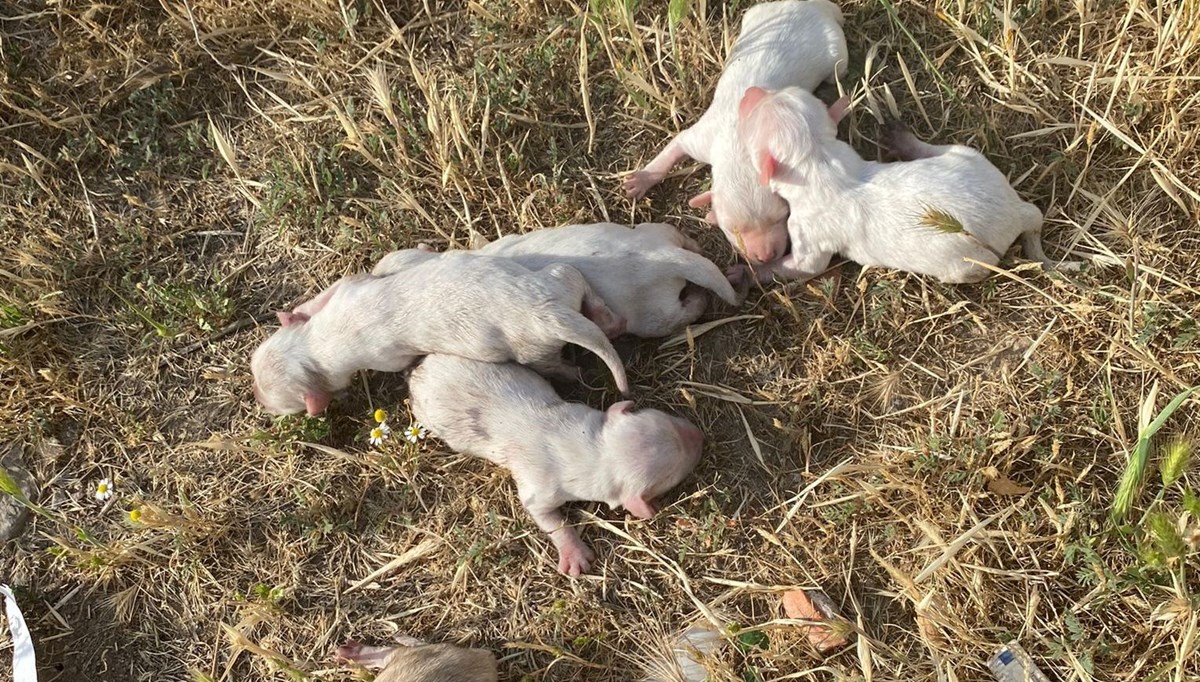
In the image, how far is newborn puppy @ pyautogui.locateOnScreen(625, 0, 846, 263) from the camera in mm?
4055

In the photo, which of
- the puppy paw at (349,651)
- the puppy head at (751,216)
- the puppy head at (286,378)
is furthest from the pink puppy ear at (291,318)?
the puppy head at (751,216)

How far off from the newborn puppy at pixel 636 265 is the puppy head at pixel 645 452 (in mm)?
472

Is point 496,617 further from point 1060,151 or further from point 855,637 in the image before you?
point 1060,151

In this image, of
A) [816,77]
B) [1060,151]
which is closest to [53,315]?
[816,77]

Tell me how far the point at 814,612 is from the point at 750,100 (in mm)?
2404

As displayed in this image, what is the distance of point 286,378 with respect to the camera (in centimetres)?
421

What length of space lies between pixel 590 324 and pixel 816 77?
71.6 inches

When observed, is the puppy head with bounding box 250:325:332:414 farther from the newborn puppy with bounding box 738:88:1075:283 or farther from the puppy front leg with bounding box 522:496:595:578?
the newborn puppy with bounding box 738:88:1075:283

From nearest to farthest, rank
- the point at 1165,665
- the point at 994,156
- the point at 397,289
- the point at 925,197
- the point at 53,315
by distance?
the point at 1165,665 < the point at 925,197 < the point at 397,289 < the point at 994,156 < the point at 53,315

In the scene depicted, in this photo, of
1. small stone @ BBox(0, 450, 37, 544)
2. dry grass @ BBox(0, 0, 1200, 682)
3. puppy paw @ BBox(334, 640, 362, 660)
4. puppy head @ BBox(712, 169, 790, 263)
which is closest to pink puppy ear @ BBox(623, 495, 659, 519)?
dry grass @ BBox(0, 0, 1200, 682)

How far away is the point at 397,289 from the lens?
13.1 feet

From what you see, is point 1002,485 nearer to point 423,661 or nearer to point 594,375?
point 594,375

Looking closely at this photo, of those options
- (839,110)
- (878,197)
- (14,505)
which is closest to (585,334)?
(878,197)

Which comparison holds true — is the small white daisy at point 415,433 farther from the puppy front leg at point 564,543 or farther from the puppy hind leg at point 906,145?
the puppy hind leg at point 906,145
